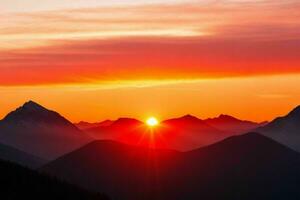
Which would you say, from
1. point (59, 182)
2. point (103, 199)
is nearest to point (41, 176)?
point (59, 182)

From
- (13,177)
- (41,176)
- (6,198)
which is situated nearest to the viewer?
(6,198)

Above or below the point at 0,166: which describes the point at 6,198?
below

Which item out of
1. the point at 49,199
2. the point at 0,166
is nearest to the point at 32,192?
the point at 49,199

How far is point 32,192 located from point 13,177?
4885 millimetres

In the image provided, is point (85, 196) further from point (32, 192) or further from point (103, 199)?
point (32, 192)

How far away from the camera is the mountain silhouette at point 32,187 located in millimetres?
100875

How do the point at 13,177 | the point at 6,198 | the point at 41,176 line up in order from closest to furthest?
the point at 6,198
the point at 13,177
the point at 41,176

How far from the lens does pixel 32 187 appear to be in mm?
105000

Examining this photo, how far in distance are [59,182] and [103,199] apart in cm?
728

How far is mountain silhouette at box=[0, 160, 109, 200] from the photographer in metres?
101

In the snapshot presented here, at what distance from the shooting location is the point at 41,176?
11356cm

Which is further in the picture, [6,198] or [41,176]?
[41,176]

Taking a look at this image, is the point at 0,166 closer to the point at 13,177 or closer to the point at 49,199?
the point at 13,177

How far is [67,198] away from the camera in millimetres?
106438
